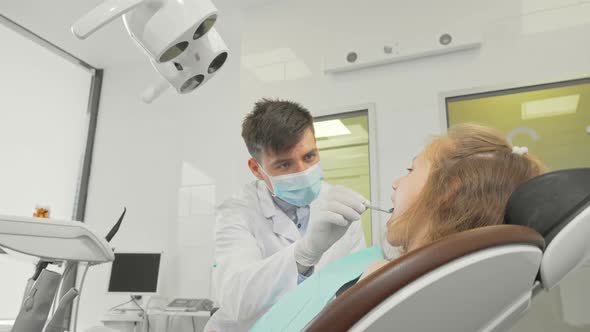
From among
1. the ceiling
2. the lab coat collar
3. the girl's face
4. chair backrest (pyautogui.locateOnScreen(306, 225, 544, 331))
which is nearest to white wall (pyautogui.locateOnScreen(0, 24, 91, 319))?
the ceiling

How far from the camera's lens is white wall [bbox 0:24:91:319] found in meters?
3.54

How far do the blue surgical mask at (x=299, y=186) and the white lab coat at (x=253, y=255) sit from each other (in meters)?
0.07

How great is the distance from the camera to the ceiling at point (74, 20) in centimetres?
343

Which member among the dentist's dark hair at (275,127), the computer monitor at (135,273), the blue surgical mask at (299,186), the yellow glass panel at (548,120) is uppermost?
the yellow glass panel at (548,120)

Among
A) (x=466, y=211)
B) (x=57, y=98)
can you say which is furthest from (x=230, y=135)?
(x=466, y=211)

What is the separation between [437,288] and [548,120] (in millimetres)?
2320

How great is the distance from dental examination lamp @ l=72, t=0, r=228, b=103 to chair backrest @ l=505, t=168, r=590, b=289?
75 cm

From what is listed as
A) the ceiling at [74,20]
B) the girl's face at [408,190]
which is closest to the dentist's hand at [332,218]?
the girl's face at [408,190]

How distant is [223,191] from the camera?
11.5ft

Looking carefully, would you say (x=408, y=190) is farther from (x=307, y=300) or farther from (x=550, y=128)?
(x=550, y=128)

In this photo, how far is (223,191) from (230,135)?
470mm

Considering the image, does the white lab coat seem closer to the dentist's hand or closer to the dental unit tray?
the dentist's hand

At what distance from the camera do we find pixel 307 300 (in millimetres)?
989

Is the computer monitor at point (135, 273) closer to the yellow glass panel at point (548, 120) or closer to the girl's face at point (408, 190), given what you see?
the yellow glass panel at point (548, 120)
